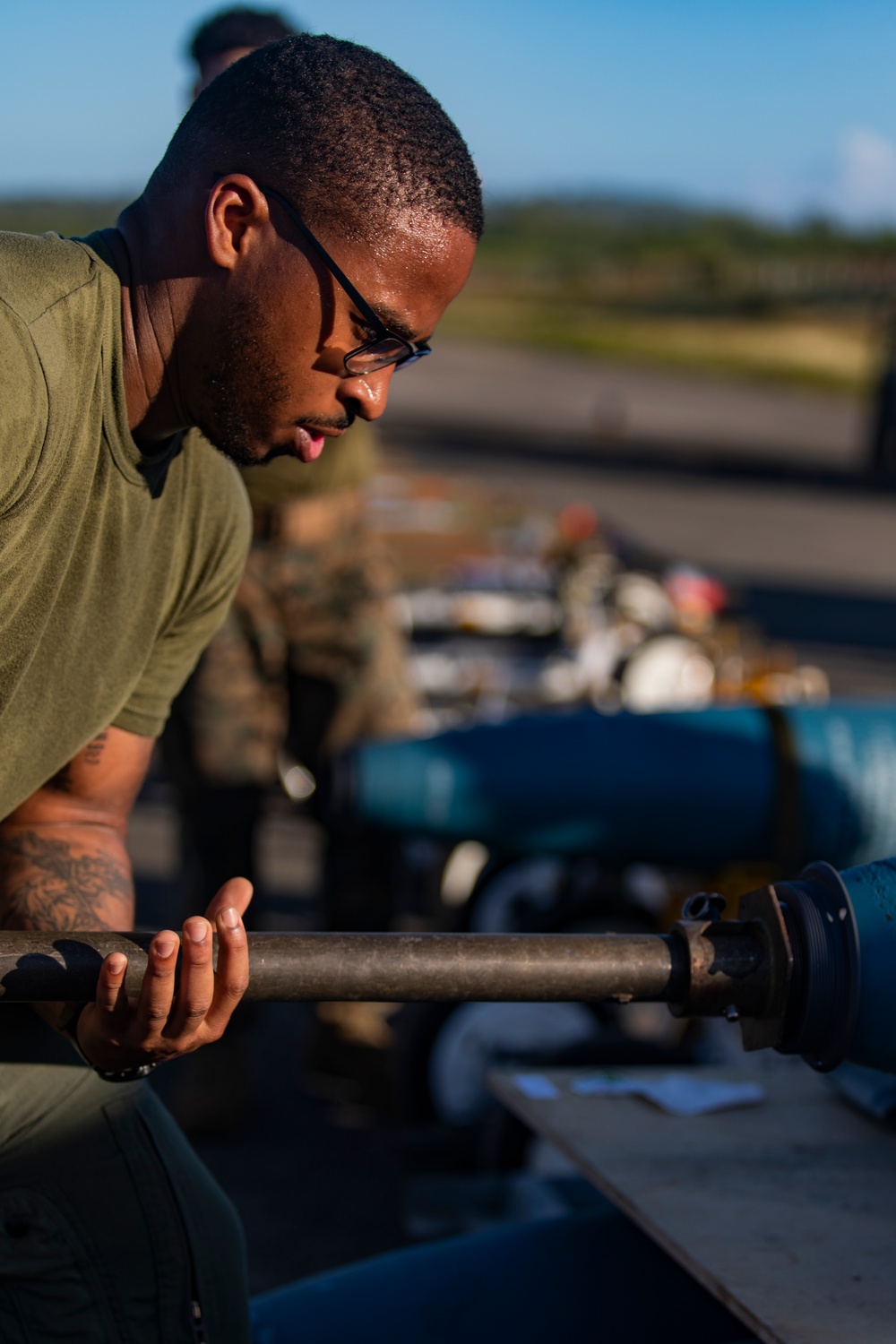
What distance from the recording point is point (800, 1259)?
1747 millimetres

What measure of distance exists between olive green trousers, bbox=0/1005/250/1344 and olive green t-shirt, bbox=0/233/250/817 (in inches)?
16.4

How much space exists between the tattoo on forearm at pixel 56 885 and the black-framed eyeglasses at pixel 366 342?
0.81m

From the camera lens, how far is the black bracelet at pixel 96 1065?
5.75 ft

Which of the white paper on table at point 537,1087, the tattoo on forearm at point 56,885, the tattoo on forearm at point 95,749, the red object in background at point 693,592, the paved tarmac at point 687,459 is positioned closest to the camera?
the tattoo on forearm at point 56,885

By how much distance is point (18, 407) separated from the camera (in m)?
1.48

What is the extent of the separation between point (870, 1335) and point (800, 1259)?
175 mm

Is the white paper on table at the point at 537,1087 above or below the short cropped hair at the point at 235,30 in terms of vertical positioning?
below

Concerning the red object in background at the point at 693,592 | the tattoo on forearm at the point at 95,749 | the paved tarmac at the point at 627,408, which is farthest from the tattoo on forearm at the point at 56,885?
the paved tarmac at the point at 627,408

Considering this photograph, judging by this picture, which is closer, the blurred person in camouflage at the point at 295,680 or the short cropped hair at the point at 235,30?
the short cropped hair at the point at 235,30

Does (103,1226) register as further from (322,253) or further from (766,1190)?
(322,253)

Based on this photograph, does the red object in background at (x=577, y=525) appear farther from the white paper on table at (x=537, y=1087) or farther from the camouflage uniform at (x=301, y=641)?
the white paper on table at (x=537, y=1087)

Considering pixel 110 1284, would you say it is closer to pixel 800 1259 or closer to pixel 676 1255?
pixel 676 1255

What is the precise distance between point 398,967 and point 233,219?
885mm

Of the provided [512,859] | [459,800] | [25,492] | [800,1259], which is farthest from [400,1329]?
[512,859]
